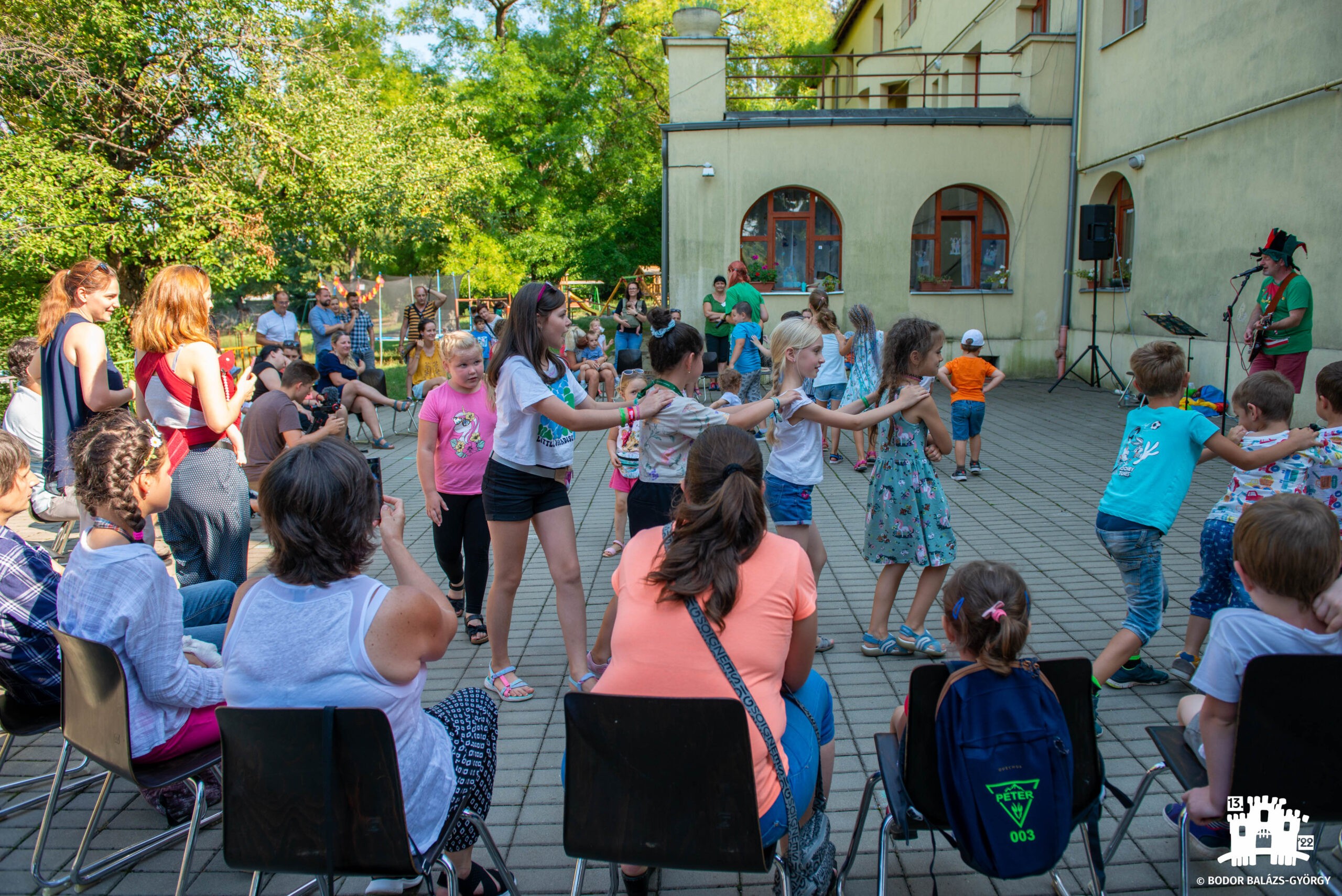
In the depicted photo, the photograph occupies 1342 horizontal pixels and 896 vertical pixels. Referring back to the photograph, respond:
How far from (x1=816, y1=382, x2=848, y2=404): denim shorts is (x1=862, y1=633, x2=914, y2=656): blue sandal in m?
4.43

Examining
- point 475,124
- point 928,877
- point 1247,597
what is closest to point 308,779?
point 928,877

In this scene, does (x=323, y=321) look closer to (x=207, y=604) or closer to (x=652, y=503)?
(x=207, y=604)

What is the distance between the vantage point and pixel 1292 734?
2.19m

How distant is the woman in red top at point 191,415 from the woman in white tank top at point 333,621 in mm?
2026

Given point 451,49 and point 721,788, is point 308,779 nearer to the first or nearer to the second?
point 721,788

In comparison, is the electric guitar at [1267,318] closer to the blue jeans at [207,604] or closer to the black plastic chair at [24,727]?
the blue jeans at [207,604]

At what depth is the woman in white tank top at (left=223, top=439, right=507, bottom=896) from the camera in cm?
214

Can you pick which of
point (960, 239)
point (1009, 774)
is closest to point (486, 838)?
point (1009, 774)

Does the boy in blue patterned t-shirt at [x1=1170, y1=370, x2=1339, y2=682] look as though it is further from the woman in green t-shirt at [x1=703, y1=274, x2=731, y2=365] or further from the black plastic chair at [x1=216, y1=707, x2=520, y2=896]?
the woman in green t-shirt at [x1=703, y1=274, x2=731, y2=365]

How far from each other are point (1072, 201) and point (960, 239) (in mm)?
2011

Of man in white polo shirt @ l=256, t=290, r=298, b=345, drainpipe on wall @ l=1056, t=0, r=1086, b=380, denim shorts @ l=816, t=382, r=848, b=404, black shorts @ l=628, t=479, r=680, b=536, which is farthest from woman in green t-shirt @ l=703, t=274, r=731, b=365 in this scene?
black shorts @ l=628, t=479, r=680, b=536

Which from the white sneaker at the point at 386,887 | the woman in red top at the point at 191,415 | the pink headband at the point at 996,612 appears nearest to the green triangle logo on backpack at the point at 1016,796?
the pink headband at the point at 996,612

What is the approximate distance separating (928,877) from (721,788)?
104cm

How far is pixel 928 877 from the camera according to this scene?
8.87ft
